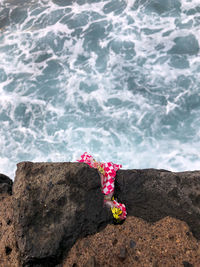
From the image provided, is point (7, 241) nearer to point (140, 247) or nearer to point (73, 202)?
point (73, 202)

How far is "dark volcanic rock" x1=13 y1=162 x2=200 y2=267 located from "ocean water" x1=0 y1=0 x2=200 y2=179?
4162 millimetres

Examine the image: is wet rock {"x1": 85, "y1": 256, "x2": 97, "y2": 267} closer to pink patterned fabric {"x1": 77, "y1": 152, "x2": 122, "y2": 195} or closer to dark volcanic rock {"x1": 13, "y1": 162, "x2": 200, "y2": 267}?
dark volcanic rock {"x1": 13, "y1": 162, "x2": 200, "y2": 267}

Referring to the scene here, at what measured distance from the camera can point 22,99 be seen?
453 inches

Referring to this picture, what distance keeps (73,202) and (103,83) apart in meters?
7.64

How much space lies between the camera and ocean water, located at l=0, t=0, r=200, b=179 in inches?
384

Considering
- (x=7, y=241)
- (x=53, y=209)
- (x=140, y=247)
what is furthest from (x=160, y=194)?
(x=7, y=241)

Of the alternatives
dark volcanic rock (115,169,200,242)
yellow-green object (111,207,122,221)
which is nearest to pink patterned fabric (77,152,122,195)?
dark volcanic rock (115,169,200,242)

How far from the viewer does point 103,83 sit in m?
11.3

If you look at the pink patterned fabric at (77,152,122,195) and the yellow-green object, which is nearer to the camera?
the yellow-green object

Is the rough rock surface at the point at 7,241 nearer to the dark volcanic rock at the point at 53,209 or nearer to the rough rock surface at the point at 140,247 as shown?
the dark volcanic rock at the point at 53,209

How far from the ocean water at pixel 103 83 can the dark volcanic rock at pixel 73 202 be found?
4.16 metres

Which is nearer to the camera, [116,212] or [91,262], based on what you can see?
[91,262]

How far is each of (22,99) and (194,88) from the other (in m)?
7.91

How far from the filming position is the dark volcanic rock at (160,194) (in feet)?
15.4
